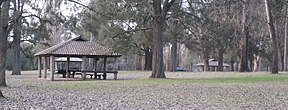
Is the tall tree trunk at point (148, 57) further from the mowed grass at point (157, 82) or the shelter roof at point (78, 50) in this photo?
the mowed grass at point (157, 82)

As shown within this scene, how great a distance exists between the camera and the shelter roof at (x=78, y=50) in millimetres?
27250

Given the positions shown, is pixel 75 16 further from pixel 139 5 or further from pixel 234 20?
pixel 234 20

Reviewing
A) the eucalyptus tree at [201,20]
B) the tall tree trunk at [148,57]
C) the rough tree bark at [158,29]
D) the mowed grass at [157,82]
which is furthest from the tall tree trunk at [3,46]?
the tall tree trunk at [148,57]

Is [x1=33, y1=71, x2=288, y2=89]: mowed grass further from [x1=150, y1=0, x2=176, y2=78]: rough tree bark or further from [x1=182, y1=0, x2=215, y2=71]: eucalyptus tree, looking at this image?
[x1=182, y1=0, x2=215, y2=71]: eucalyptus tree

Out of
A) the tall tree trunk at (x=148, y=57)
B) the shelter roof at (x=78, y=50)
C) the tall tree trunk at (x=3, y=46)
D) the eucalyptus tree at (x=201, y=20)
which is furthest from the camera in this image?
the tall tree trunk at (x=148, y=57)

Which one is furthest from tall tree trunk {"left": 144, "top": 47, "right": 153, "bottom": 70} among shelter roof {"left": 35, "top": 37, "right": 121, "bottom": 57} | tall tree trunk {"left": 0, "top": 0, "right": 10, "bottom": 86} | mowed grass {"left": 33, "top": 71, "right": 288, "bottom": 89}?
tall tree trunk {"left": 0, "top": 0, "right": 10, "bottom": 86}

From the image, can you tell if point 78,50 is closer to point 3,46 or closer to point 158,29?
point 158,29

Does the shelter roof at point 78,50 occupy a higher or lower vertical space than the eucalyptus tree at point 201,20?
lower

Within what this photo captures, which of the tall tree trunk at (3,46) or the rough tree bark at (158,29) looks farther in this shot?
the rough tree bark at (158,29)

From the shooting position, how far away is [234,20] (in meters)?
33.7

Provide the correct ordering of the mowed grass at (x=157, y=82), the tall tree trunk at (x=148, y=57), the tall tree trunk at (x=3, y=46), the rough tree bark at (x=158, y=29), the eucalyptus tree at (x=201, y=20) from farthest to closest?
the tall tree trunk at (x=148, y=57) → the rough tree bark at (x=158, y=29) → the eucalyptus tree at (x=201, y=20) → the mowed grass at (x=157, y=82) → the tall tree trunk at (x=3, y=46)

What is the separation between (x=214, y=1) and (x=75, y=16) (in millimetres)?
10674

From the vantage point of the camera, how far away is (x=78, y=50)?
28.2 metres

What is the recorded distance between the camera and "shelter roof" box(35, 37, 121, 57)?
1073 inches
